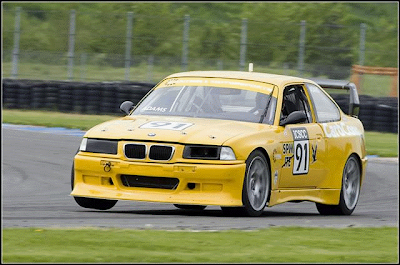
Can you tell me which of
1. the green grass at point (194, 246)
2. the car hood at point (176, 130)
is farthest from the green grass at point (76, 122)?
the green grass at point (194, 246)

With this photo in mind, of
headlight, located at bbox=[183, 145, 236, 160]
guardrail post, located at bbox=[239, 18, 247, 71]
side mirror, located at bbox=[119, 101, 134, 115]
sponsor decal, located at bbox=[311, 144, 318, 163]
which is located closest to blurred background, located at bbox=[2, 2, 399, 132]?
guardrail post, located at bbox=[239, 18, 247, 71]

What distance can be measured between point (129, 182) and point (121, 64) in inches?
813

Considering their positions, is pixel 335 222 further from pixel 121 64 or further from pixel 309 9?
pixel 309 9

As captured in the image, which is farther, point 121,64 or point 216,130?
point 121,64

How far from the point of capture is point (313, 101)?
421 inches

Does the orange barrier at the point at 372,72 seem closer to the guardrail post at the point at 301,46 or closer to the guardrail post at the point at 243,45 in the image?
the guardrail post at the point at 301,46

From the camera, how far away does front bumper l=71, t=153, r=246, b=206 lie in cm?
872

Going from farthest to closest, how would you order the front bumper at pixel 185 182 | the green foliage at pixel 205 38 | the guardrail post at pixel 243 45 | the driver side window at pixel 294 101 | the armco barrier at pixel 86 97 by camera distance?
the green foliage at pixel 205 38, the guardrail post at pixel 243 45, the armco barrier at pixel 86 97, the driver side window at pixel 294 101, the front bumper at pixel 185 182

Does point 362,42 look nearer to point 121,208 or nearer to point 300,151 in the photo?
point 300,151

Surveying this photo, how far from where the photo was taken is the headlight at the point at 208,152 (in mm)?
8766

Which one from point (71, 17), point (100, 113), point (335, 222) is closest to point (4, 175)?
point (335, 222)

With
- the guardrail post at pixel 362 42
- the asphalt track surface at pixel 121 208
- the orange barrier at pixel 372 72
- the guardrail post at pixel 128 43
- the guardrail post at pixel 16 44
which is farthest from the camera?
the guardrail post at pixel 16 44

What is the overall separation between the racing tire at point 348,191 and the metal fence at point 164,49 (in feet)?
52.6

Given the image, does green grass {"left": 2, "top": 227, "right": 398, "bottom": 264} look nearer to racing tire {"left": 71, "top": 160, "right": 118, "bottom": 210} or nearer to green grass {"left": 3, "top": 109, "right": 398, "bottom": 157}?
racing tire {"left": 71, "top": 160, "right": 118, "bottom": 210}
